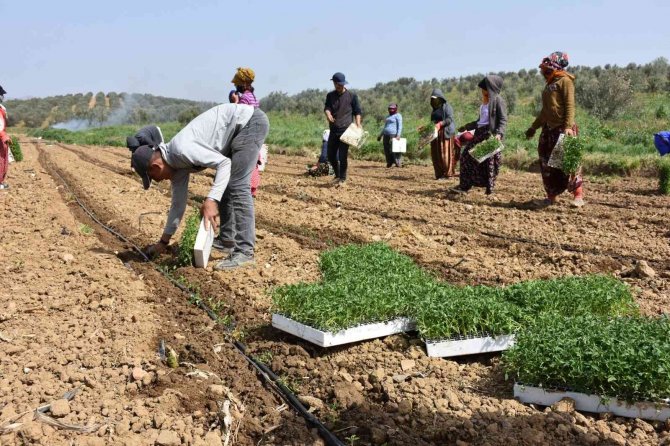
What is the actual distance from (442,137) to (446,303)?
768 centimetres

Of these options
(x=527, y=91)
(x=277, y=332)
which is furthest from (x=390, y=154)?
(x=527, y=91)

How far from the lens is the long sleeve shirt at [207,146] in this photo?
4863 millimetres

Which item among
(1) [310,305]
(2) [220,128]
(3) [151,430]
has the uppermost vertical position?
(2) [220,128]

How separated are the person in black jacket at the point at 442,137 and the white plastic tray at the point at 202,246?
6.51 metres

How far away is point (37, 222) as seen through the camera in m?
7.58

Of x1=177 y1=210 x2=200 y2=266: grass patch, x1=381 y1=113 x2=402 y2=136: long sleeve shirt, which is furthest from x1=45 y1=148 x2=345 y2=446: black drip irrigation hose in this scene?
x1=381 y1=113 x2=402 y2=136: long sleeve shirt

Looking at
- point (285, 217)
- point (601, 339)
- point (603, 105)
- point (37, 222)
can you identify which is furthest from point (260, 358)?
point (603, 105)

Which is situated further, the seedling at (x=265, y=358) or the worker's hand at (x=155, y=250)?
the worker's hand at (x=155, y=250)

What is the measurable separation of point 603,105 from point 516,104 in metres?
8.73

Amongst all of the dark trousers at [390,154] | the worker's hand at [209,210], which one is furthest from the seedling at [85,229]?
the dark trousers at [390,154]

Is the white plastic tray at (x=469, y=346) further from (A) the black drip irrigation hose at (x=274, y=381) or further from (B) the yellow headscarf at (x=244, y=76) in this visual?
(B) the yellow headscarf at (x=244, y=76)

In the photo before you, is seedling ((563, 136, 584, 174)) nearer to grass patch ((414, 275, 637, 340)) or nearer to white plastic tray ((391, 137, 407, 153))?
grass patch ((414, 275, 637, 340))

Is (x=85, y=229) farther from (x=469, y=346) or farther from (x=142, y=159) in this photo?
(x=469, y=346)

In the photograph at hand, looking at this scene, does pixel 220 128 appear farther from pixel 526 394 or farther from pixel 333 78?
pixel 333 78
